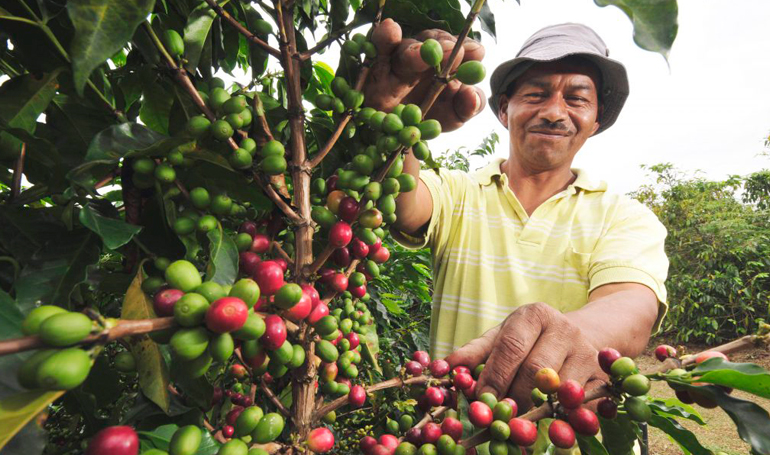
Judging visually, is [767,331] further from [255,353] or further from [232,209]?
[232,209]

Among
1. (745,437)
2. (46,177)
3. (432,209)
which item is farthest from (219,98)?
(432,209)

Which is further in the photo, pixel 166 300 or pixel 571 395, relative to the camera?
pixel 571 395

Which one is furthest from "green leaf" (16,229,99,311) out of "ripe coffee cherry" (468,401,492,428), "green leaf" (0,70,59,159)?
"ripe coffee cherry" (468,401,492,428)

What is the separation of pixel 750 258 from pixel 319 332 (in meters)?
14.9

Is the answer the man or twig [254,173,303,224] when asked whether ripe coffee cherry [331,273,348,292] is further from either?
the man

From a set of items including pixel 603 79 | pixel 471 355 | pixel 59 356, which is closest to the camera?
pixel 59 356

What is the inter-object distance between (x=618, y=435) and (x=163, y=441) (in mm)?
962

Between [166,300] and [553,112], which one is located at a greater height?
[553,112]

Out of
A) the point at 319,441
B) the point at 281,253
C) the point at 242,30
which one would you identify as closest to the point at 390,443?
the point at 319,441

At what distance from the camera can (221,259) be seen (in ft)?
2.85

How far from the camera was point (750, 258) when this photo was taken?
38.9ft

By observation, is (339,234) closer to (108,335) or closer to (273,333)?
(273,333)

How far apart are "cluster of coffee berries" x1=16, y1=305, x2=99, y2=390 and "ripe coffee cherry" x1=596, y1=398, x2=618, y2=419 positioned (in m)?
0.94

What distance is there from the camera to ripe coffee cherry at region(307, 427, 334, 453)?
932mm
